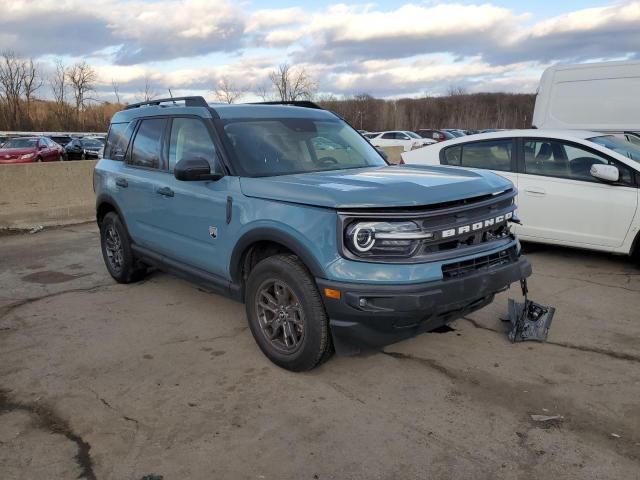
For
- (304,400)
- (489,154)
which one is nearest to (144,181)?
(304,400)

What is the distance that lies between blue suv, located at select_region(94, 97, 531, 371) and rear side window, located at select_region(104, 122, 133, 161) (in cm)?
36

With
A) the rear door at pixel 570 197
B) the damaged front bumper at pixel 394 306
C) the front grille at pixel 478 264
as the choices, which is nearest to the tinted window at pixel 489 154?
the rear door at pixel 570 197

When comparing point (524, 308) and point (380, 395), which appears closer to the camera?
point (380, 395)

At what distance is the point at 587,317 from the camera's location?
4852 mm

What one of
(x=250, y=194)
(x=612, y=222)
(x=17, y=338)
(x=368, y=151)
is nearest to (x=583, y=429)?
(x=250, y=194)

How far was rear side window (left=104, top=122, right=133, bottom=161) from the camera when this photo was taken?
5734 mm

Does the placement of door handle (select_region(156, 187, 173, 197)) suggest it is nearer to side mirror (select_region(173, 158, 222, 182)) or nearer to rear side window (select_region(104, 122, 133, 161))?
side mirror (select_region(173, 158, 222, 182))

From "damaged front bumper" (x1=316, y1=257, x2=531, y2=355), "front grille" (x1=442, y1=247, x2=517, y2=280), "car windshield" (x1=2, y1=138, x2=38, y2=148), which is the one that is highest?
"car windshield" (x1=2, y1=138, x2=38, y2=148)

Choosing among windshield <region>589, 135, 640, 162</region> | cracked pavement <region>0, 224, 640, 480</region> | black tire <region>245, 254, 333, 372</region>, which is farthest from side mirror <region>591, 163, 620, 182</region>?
black tire <region>245, 254, 333, 372</region>

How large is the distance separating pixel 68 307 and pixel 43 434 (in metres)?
2.43

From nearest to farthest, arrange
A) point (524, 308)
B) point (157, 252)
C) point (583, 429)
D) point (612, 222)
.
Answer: point (583, 429) → point (524, 308) → point (157, 252) → point (612, 222)

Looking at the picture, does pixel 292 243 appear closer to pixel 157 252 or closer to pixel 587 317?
pixel 157 252

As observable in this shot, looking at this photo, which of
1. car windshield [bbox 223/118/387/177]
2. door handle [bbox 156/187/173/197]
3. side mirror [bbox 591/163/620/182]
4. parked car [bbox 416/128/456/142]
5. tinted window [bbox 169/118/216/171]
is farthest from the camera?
parked car [bbox 416/128/456/142]

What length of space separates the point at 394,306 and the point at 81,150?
28774 mm
